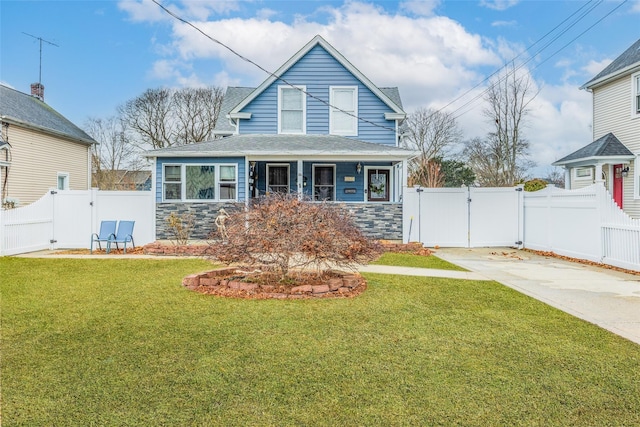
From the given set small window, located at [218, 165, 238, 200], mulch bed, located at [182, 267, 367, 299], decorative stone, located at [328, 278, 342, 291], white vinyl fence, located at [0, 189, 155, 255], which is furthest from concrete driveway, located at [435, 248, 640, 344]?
white vinyl fence, located at [0, 189, 155, 255]

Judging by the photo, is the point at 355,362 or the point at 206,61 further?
the point at 206,61

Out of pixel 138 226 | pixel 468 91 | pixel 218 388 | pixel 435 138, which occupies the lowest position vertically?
pixel 218 388

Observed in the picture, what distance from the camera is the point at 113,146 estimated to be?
35.8 m

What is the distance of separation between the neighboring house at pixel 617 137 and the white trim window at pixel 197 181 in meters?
13.4

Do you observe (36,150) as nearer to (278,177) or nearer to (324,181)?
(278,177)

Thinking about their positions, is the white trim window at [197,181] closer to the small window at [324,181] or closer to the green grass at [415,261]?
the small window at [324,181]

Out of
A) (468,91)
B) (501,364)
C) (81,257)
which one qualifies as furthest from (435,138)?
(501,364)

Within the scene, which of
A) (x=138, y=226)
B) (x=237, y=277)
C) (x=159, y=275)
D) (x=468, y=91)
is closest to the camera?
(x=237, y=277)

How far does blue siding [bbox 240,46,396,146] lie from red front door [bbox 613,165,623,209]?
878 cm

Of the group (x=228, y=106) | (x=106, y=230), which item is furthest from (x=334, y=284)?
(x=228, y=106)

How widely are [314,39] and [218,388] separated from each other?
15.5m

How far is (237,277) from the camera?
695cm

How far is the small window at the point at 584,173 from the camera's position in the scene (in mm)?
16422

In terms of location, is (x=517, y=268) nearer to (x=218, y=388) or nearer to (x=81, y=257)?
(x=218, y=388)
